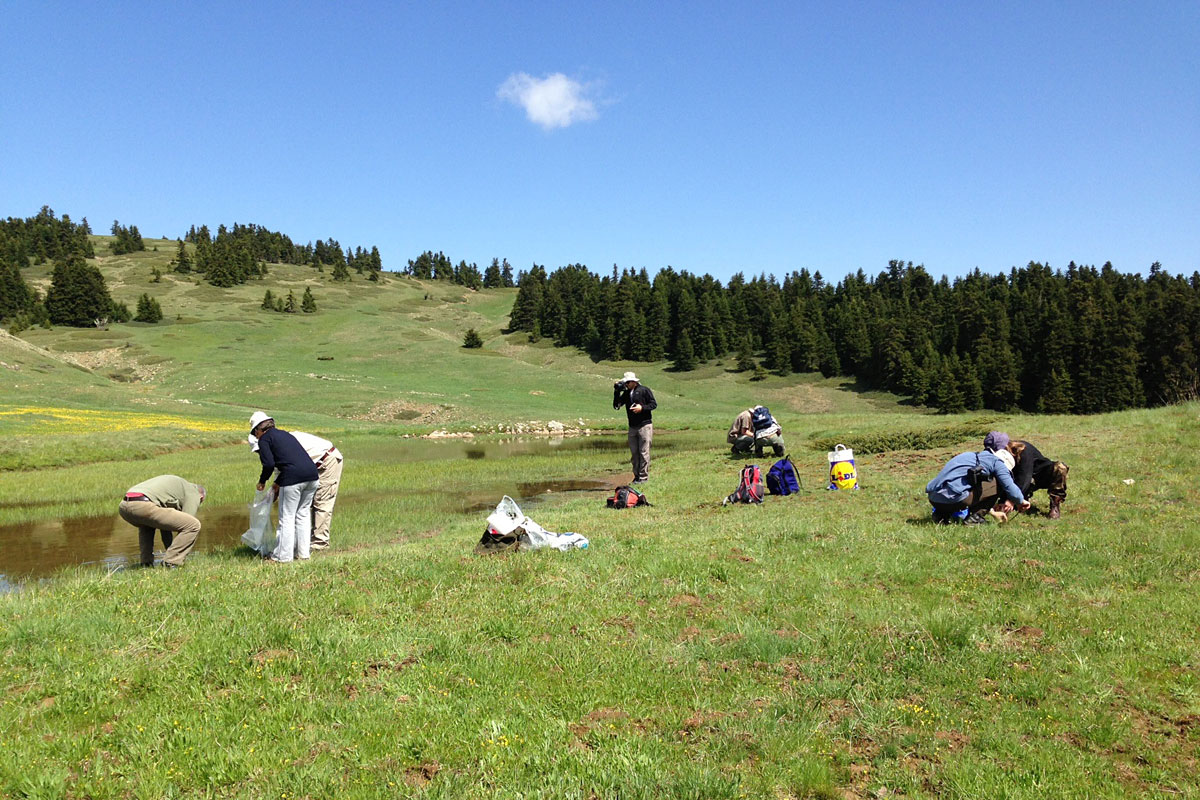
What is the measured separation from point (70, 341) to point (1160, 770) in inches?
4201

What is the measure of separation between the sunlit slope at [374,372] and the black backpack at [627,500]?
100 ft

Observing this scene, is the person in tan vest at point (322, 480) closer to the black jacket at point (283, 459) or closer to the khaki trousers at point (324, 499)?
the khaki trousers at point (324, 499)

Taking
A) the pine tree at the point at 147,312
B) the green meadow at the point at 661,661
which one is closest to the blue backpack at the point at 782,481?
the green meadow at the point at 661,661

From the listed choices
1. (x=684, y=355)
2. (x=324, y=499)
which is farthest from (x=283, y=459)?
(x=684, y=355)

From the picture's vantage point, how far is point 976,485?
35.4ft

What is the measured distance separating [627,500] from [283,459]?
7479mm

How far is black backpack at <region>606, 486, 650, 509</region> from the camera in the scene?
1514cm

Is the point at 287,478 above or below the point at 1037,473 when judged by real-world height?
below

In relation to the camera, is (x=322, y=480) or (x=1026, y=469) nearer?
(x=1026, y=469)

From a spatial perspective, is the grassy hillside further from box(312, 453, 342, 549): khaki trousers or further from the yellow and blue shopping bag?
the yellow and blue shopping bag

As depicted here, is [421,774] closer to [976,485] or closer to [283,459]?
[283,459]

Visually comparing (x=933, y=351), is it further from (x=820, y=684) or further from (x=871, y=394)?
(x=820, y=684)

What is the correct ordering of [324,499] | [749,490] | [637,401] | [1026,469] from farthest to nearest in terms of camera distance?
[637,401] → [749,490] → [324,499] → [1026,469]

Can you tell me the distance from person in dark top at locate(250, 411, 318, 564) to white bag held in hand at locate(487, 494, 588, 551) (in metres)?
3.13
